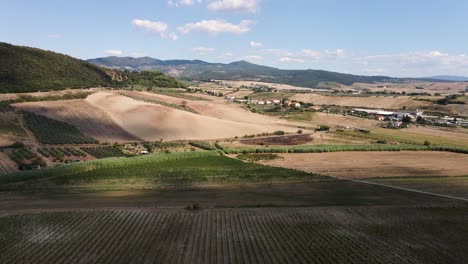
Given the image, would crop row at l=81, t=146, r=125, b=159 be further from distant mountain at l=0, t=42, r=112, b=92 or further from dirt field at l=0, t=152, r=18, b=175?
distant mountain at l=0, t=42, r=112, b=92

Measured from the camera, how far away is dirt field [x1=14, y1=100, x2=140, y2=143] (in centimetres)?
7456

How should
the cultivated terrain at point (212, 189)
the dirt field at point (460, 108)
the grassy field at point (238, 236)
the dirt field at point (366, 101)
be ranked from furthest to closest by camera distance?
1. the dirt field at point (366, 101)
2. the dirt field at point (460, 108)
3. the cultivated terrain at point (212, 189)
4. the grassy field at point (238, 236)

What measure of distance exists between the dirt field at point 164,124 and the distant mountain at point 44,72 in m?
19.5

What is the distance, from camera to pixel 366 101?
179 meters

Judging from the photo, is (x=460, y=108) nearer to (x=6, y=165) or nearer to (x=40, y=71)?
(x=40, y=71)

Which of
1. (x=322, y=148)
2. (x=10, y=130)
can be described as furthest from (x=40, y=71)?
(x=322, y=148)

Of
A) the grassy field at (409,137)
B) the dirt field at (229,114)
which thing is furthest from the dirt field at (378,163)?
the dirt field at (229,114)

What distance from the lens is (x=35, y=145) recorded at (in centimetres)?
6106

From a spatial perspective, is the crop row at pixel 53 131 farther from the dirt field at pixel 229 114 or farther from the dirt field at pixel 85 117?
the dirt field at pixel 229 114

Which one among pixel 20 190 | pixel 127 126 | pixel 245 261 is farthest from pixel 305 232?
pixel 127 126

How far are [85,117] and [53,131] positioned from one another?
14203 mm

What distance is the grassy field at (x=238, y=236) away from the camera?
935 inches

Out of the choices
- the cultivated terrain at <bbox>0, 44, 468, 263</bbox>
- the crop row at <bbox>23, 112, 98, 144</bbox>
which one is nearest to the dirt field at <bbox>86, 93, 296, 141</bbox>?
the cultivated terrain at <bbox>0, 44, 468, 263</bbox>

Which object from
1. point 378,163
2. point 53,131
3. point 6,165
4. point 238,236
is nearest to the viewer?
point 238,236
